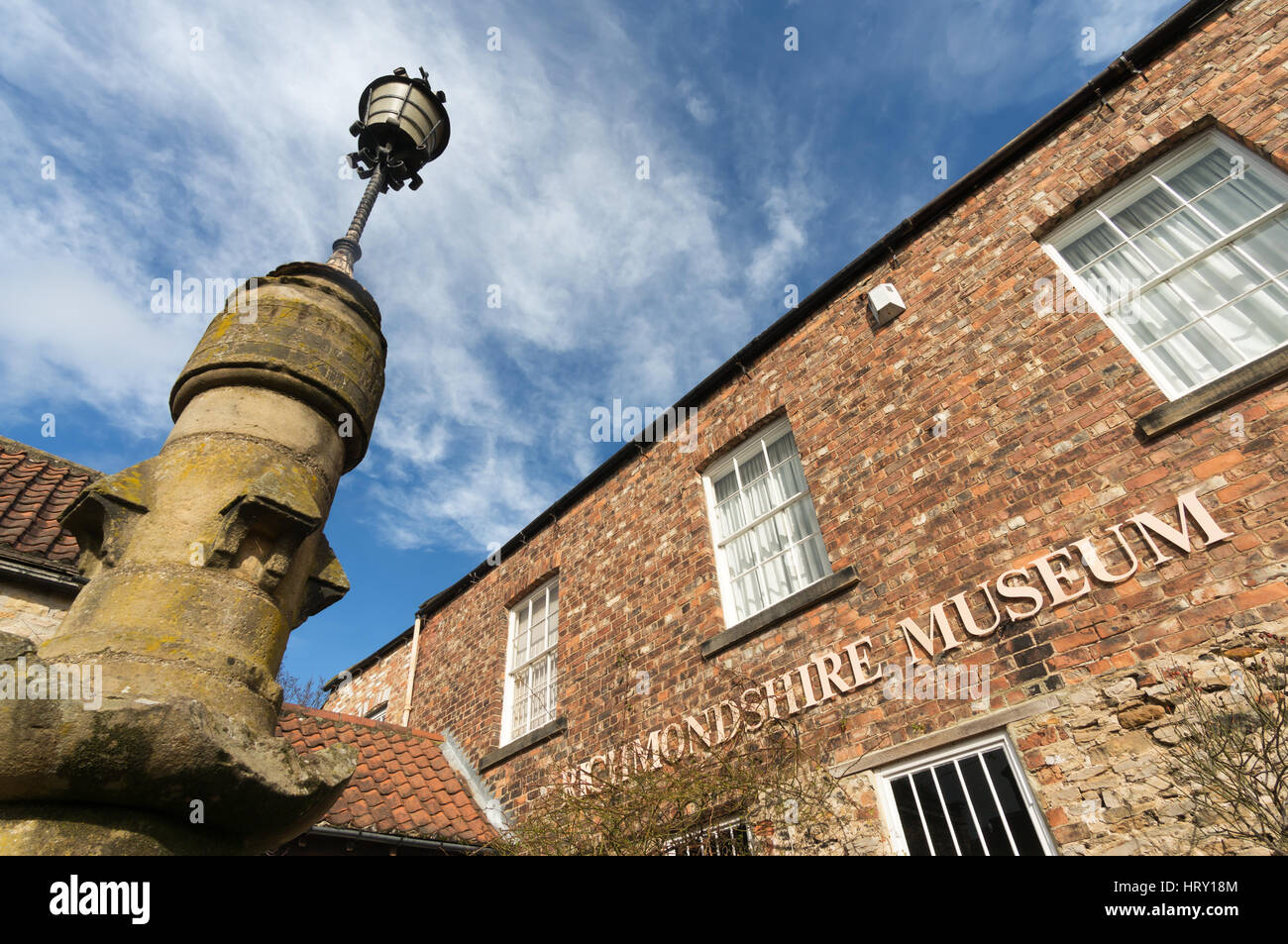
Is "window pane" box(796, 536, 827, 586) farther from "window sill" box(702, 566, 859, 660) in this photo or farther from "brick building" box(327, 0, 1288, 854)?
"window sill" box(702, 566, 859, 660)

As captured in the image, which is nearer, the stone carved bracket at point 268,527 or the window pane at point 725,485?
the stone carved bracket at point 268,527

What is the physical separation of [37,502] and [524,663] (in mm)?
6212

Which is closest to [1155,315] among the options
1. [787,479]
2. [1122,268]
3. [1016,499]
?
[1122,268]

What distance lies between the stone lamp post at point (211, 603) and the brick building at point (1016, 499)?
423 cm

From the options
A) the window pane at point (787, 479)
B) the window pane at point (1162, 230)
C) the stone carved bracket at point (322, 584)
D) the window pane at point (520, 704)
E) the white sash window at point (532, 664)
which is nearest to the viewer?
the stone carved bracket at point (322, 584)

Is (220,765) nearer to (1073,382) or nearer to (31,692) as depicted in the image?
(31,692)

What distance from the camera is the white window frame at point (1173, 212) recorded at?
5.13 m

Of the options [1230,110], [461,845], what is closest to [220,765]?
[461,845]

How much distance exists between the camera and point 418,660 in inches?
504

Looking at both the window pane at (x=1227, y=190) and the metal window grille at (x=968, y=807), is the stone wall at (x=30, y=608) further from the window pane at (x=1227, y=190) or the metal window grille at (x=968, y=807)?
the window pane at (x=1227, y=190)

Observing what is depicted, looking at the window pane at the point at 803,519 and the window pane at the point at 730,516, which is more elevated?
the window pane at the point at 730,516

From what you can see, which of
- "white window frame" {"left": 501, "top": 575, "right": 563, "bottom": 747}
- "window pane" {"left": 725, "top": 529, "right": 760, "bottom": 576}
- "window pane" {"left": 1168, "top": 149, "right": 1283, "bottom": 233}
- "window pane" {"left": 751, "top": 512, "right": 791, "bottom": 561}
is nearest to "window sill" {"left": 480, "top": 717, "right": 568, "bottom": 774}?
"white window frame" {"left": 501, "top": 575, "right": 563, "bottom": 747}

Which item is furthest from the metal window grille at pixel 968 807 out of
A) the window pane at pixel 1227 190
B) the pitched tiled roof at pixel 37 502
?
the pitched tiled roof at pixel 37 502
